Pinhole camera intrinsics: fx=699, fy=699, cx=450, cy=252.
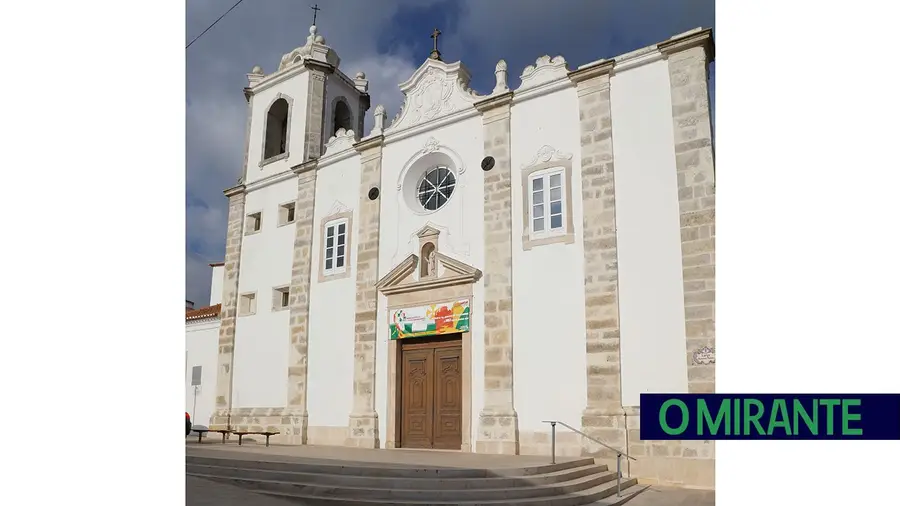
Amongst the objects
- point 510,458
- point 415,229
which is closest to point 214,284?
point 415,229

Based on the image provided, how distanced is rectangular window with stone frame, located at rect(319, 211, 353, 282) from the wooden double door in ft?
6.19

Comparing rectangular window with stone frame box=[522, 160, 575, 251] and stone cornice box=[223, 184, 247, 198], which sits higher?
stone cornice box=[223, 184, 247, 198]

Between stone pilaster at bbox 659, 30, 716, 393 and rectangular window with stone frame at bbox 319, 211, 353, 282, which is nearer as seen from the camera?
stone pilaster at bbox 659, 30, 716, 393

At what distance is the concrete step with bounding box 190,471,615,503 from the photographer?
5859mm

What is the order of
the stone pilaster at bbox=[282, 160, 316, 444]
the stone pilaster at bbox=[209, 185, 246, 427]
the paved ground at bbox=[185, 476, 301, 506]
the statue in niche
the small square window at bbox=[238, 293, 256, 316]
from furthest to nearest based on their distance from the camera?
1. the small square window at bbox=[238, 293, 256, 316]
2. the stone pilaster at bbox=[209, 185, 246, 427]
3. the stone pilaster at bbox=[282, 160, 316, 444]
4. the statue in niche
5. the paved ground at bbox=[185, 476, 301, 506]

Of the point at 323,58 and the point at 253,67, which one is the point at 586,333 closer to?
the point at 323,58

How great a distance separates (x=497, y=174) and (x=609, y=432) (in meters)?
3.76

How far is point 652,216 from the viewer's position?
8.26 meters

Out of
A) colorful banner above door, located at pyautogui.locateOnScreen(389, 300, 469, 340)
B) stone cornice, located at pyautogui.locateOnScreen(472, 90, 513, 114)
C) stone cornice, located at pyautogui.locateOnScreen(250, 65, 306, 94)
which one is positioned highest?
stone cornice, located at pyautogui.locateOnScreen(250, 65, 306, 94)

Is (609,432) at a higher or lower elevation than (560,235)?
lower

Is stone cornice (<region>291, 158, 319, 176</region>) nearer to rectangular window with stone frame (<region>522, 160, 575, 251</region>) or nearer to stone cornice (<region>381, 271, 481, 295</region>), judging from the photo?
stone cornice (<region>381, 271, 481, 295</region>)

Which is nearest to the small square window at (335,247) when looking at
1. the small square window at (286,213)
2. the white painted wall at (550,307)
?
the small square window at (286,213)

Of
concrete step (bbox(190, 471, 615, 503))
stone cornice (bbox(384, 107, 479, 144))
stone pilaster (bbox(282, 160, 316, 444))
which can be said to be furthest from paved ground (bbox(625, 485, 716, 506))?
stone pilaster (bbox(282, 160, 316, 444))
